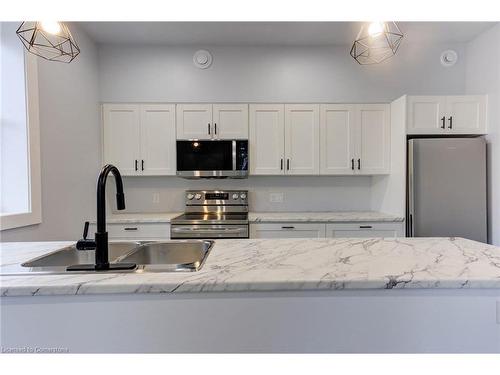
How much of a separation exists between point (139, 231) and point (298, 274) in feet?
7.52

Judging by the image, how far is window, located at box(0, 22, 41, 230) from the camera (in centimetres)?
191

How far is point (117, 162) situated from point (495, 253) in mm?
3218

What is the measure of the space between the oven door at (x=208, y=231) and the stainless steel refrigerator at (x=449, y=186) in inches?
68.4

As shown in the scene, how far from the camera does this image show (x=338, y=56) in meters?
3.17

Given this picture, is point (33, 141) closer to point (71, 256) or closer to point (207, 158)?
point (71, 256)

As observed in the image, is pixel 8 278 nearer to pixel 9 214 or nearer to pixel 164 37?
pixel 9 214

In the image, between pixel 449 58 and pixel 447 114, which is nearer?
pixel 447 114

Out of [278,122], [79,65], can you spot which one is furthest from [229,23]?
[79,65]

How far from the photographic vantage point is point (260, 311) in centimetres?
93

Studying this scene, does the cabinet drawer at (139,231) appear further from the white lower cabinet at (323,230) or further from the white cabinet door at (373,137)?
the white cabinet door at (373,137)

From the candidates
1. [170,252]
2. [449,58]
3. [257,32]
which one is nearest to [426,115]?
[449,58]

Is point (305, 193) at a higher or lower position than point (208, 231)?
higher

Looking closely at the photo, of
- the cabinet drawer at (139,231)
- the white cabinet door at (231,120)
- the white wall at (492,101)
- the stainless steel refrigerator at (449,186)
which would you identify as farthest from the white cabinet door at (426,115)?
the cabinet drawer at (139,231)

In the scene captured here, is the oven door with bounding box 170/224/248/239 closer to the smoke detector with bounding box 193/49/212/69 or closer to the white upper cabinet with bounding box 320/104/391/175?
the white upper cabinet with bounding box 320/104/391/175
